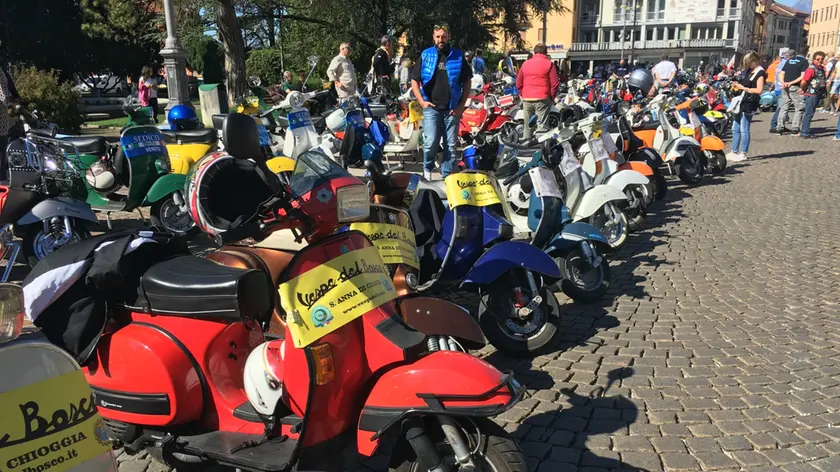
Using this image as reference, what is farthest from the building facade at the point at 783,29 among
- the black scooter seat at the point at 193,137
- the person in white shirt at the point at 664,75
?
the black scooter seat at the point at 193,137

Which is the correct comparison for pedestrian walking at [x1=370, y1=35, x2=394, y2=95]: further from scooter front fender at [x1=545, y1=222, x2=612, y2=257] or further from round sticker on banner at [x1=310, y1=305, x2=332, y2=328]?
round sticker on banner at [x1=310, y1=305, x2=332, y2=328]

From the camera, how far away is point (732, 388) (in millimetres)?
3430

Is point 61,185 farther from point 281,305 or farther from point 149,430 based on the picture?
point 281,305

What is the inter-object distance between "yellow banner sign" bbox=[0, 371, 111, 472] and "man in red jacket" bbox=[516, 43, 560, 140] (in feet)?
27.4

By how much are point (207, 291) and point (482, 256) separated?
76.2 inches

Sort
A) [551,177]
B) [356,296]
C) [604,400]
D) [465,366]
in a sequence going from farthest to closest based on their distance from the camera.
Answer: [551,177] < [604,400] < [356,296] < [465,366]

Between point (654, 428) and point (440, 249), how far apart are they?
1.74 m

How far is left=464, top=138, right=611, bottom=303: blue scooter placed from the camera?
15.5ft

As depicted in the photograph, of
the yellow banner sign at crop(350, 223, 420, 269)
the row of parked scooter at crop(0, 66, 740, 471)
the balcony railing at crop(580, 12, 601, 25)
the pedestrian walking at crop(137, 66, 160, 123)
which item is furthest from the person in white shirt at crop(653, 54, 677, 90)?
the balcony railing at crop(580, 12, 601, 25)

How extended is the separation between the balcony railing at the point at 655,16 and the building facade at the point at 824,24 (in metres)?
20.2

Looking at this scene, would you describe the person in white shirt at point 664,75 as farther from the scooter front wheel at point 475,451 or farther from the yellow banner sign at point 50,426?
the yellow banner sign at point 50,426

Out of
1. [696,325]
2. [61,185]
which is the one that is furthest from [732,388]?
[61,185]

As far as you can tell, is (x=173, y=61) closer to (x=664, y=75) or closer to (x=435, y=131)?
(x=435, y=131)

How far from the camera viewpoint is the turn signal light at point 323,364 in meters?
2.30
